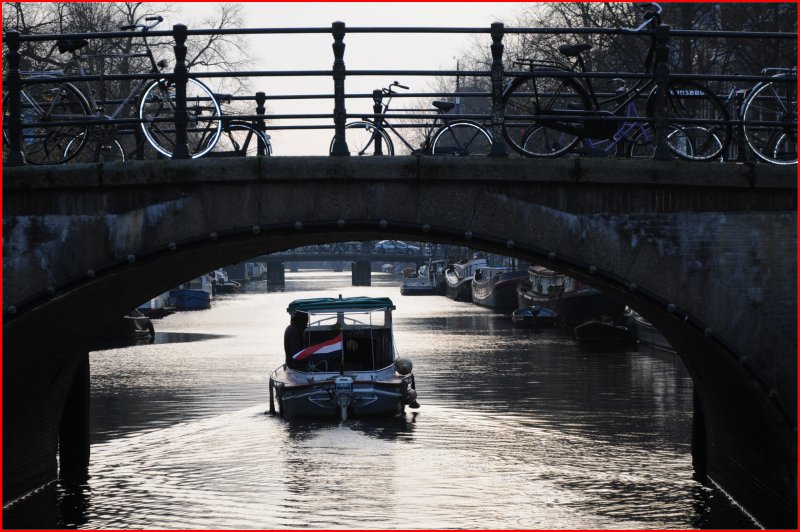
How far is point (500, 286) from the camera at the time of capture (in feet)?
203

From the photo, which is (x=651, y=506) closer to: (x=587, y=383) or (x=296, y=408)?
(x=296, y=408)

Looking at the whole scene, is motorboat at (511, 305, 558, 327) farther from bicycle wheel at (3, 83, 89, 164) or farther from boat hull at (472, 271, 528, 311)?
bicycle wheel at (3, 83, 89, 164)

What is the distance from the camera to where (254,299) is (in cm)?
8362

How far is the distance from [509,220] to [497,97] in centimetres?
119

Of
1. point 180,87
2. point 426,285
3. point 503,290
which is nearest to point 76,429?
point 180,87

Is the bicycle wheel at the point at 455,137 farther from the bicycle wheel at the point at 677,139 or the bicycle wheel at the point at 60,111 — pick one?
the bicycle wheel at the point at 60,111

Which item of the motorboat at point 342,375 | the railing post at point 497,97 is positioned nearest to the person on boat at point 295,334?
the motorboat at point 342,375

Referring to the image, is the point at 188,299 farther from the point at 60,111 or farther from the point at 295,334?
the point at 60,111

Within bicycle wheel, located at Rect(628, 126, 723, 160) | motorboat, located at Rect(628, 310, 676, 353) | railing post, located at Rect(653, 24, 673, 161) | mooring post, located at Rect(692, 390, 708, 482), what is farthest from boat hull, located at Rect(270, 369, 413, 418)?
motorboat, located at Rect(628, 310, 676, 353)

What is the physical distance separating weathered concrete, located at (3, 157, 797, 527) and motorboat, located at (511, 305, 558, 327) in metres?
36.6

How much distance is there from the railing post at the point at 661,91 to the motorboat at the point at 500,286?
154 ft

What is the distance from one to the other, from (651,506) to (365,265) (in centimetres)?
9567

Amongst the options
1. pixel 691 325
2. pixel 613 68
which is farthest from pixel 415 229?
pixel 613 68

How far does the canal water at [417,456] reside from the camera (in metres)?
14.8
